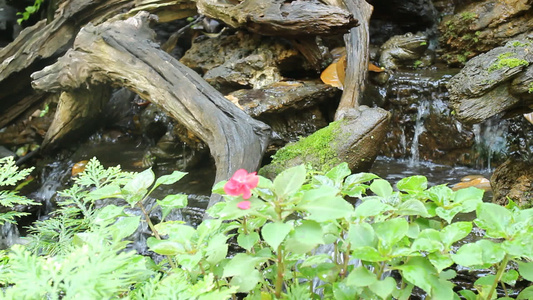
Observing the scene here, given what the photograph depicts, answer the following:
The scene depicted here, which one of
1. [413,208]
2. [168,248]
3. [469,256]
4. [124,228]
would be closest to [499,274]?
[469,256]

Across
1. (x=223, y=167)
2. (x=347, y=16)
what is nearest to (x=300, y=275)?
(x=223, y=167)

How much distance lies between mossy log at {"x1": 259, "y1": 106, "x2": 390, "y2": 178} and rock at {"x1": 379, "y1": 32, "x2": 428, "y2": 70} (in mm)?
2128

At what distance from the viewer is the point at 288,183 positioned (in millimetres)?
1027

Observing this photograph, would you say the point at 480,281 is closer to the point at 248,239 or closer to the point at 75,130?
the point at 248,239

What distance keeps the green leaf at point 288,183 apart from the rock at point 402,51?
14.5ft

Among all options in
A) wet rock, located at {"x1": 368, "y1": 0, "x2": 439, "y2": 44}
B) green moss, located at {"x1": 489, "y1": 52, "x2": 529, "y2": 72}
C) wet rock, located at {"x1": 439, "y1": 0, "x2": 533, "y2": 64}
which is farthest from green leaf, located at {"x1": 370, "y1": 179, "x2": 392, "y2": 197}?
wet rock, located at {"x1": 368, "y1": 0, "x2": 439, "y2": 44}

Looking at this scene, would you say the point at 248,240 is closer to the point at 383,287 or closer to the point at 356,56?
the point at 383,287

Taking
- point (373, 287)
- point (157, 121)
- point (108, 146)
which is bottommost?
point (108, 146)

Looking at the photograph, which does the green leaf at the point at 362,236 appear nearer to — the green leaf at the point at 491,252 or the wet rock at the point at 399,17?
the green leaf at the point at 491,252

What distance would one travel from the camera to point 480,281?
1252 millimetres

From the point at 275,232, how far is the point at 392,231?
0.32m

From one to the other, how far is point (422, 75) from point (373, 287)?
4.21 meters

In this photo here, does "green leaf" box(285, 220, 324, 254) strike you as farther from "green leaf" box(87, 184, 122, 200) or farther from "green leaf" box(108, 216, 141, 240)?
A: "green leaf" box(87, 184, 122, 200)

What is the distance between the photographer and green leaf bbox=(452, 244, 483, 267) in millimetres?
1005
